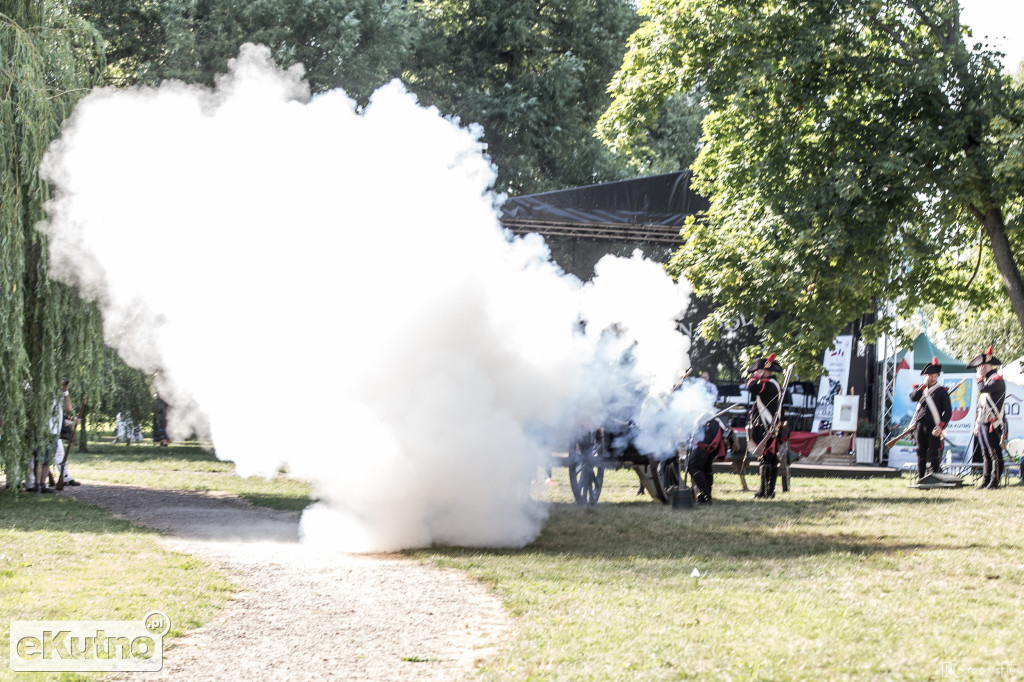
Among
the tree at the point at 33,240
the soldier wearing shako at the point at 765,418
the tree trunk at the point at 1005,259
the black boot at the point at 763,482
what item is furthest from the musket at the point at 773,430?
the tree at the point at 33,240

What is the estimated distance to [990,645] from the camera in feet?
21.7

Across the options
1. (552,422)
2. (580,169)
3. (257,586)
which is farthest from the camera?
(580,169)

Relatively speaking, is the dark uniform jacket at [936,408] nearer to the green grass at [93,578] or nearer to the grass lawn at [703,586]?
the grass lawn at [703,586]

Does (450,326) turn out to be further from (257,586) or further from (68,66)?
(68,66)

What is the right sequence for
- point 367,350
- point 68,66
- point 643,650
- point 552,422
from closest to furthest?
point 643,650
point 367,350
point 552,422
point 68,66

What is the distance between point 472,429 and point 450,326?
1134 mm

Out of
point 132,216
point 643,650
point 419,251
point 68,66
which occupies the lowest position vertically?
point 643,650

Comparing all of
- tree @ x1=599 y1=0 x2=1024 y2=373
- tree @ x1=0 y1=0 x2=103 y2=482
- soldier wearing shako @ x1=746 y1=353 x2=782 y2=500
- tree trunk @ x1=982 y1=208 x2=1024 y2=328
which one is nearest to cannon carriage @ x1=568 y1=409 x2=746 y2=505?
soldier wearing shako @ x1=746 y1=353 x2=782 y2=500

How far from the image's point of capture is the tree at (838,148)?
12.6 metres

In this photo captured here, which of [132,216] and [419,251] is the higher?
[132,216]

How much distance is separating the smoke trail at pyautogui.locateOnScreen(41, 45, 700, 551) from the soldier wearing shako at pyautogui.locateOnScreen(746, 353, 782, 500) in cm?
619

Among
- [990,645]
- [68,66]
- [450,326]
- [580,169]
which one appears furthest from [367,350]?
[580,169]
